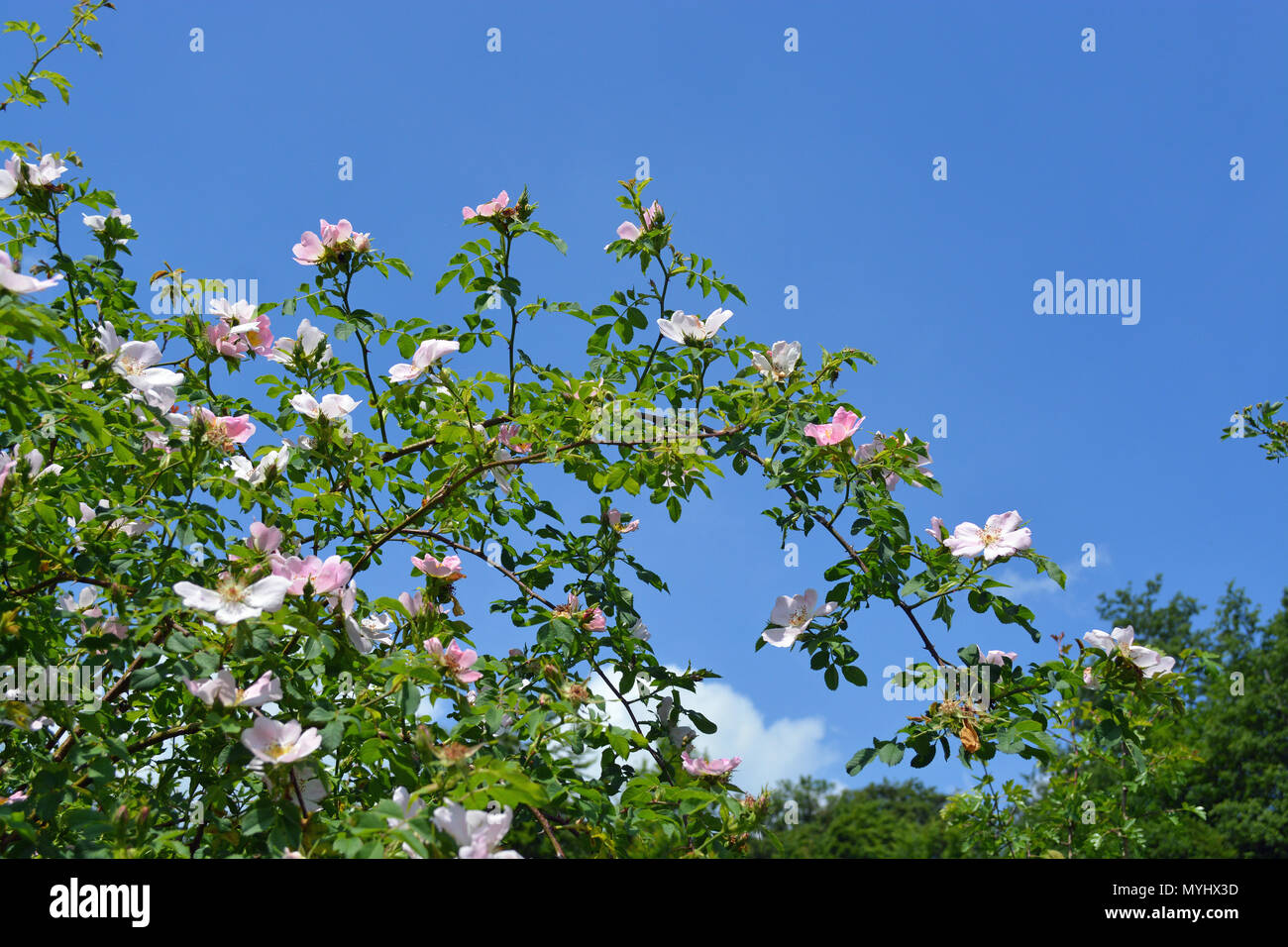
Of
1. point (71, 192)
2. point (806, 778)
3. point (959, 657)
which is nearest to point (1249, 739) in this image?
point (806, 778)

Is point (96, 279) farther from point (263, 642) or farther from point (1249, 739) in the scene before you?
point (1249, 739)

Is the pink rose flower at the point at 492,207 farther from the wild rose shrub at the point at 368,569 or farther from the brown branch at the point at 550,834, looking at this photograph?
the brown branch at the point at 550,834

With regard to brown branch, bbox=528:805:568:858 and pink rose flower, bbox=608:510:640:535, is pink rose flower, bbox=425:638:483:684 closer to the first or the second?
A: brown branch, bbox=528:805:568:858

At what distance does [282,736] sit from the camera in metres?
1.50

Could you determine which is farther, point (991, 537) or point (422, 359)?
point (422, 359)

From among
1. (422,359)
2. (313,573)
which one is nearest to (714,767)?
(313,573)

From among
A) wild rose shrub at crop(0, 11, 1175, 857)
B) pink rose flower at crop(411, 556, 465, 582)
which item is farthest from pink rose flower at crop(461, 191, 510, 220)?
pink rose flower at crop(411, 556, 465, 582)

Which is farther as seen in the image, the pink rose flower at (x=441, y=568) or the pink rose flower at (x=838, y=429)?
the pink rose flower at (x=838, y=429)

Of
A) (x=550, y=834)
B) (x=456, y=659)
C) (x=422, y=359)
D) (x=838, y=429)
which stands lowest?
(x=550, y=834)

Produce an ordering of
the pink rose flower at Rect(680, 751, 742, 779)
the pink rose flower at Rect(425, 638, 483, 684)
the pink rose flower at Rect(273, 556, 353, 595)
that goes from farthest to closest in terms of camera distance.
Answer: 1. the pink rose flower at Rect(680, 751, 742, 779)
2. the pink rose flower at Rect(425, 638, 483, 684)
3. the pink rose flower at Rect(273, 556, 353, 595)

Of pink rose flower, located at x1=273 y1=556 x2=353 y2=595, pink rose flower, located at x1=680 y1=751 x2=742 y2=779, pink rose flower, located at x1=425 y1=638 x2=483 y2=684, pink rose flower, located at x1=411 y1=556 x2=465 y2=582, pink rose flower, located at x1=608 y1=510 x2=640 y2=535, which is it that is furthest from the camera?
pink rose flower, located at x1=608 y1=510 x2=640 y2=535

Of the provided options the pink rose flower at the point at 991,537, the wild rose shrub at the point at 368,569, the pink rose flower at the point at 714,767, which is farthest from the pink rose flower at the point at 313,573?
the pink rose flower at the point at 991,537

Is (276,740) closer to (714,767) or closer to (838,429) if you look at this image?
(714,767)
